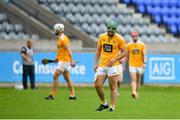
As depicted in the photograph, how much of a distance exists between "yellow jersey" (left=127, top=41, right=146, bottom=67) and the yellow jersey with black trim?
625cm

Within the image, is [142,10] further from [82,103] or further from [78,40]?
[82,103]

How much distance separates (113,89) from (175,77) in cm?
1508

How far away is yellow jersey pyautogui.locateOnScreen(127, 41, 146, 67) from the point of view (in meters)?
25.3

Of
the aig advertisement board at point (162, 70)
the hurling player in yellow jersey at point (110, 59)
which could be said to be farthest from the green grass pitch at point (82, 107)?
the aig advertisement board at point (162, 70)

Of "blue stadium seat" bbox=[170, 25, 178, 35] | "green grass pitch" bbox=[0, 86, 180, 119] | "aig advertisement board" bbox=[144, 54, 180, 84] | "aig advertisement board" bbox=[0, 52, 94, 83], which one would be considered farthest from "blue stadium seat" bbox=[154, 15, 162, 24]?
"green grass pitch" bbox=[0, 86, 180, 119]

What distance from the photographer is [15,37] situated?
34719 millimetres

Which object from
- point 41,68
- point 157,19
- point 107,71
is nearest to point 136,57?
point 107,71

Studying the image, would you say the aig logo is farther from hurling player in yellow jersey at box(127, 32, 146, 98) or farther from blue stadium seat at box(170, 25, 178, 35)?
hurling player in yellow jersey at box(127, 32, 146, 98)

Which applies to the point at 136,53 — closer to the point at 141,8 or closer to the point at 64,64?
the point at 64,64

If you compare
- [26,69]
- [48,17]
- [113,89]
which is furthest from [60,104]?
[48,17]

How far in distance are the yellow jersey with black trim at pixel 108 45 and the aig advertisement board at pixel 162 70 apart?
14.6m

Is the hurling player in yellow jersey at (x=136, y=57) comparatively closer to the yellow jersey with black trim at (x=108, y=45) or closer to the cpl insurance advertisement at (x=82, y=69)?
the yellow jersey with black trim at (x=108, y=45)

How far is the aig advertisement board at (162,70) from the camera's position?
33500 mm

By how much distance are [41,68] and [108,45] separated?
13872mm
